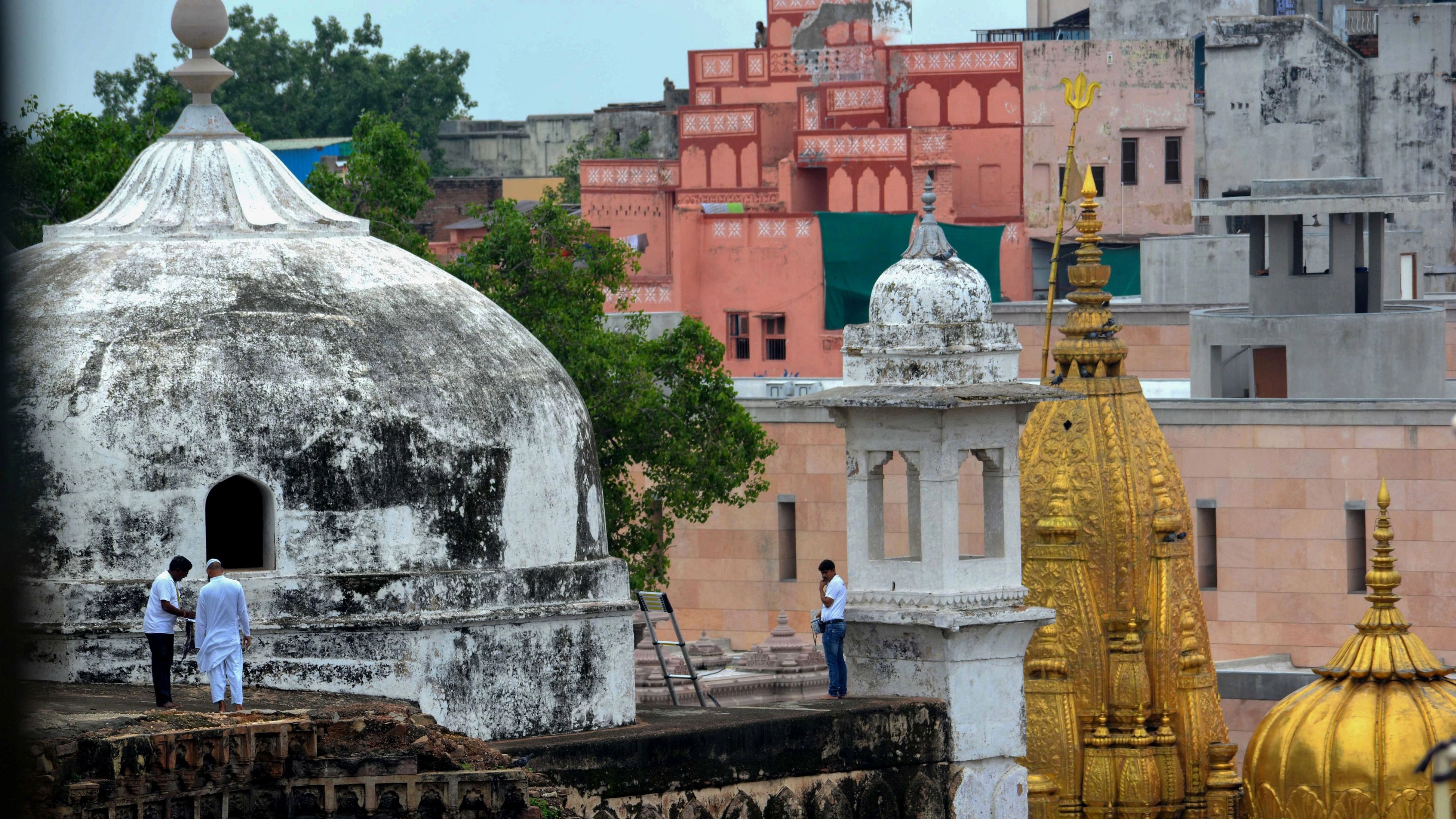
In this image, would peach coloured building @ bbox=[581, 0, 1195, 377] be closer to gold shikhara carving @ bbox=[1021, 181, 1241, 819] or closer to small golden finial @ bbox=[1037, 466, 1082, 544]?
gold shikhara carving @ bbox=[1021, 181, 1241, 819]

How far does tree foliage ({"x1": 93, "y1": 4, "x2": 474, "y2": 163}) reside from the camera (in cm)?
7025

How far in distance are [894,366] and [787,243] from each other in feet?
104

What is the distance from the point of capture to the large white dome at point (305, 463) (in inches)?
555

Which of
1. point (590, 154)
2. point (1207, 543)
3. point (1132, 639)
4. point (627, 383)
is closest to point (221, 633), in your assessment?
point (1132, 639)

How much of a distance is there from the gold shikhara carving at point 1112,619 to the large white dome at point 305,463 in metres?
8.46

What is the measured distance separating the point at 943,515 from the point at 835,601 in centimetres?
82

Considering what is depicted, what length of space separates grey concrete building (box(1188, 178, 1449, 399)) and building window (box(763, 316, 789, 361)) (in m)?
12.2

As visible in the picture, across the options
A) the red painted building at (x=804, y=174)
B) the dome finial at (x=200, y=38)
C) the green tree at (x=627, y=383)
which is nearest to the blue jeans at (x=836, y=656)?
the dome finial at (x=200, y=38)

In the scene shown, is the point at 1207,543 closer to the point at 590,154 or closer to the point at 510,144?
the point at 590,154

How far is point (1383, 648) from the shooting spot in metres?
23.2

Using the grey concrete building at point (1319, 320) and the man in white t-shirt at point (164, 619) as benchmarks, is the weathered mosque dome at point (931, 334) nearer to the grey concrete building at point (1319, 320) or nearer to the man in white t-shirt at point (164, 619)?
the man in white t-shirt at point (164, 619)

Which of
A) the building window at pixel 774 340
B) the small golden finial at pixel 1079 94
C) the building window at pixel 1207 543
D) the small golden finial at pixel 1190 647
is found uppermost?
the small golden finial at pixel 1079 94

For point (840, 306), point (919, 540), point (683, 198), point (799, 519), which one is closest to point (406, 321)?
point (919, 540)

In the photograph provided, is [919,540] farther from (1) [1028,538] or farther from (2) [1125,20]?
(2) [1125,20]
